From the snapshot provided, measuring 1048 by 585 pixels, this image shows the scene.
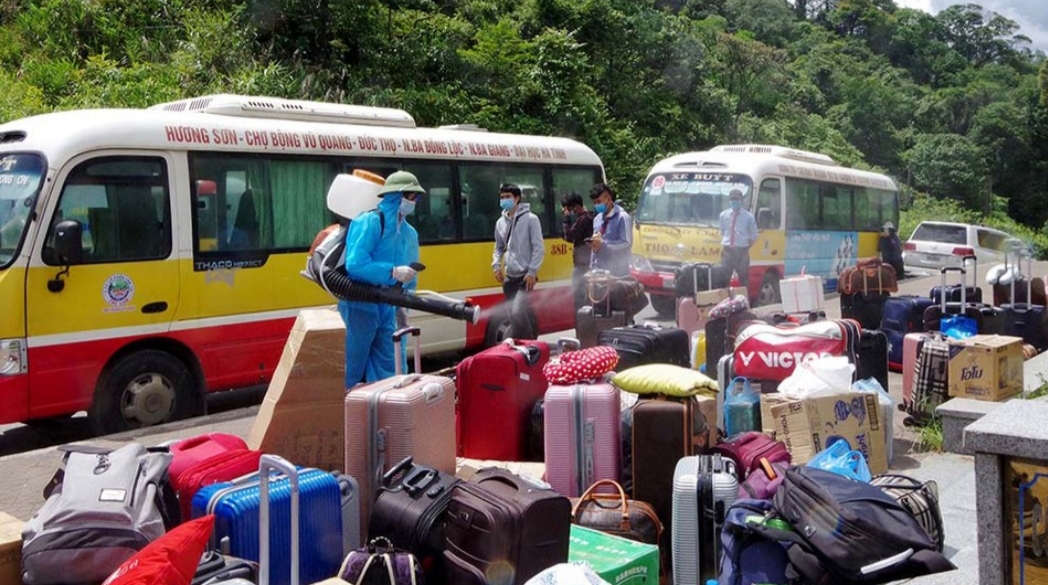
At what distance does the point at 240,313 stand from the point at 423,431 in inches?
184

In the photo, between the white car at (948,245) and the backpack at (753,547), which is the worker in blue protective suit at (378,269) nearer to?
the backpack at (753,547)

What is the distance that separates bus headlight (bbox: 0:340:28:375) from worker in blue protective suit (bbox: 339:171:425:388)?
2571mm

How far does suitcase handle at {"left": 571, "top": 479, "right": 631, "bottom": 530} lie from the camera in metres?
4.75

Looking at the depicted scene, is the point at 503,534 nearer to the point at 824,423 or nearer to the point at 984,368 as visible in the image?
the point at 824,423

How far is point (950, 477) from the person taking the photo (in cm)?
644

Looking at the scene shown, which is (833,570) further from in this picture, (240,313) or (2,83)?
(2,83)

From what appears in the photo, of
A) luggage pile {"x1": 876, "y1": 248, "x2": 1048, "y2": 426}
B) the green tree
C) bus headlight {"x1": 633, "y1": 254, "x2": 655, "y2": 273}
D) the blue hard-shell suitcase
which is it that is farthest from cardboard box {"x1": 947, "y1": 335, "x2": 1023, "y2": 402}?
the green tree

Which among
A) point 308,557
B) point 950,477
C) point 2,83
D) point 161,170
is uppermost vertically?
point 2,83

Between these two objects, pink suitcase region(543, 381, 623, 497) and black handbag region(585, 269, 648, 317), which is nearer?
pink suitcase region(543, 381, 623, 497)

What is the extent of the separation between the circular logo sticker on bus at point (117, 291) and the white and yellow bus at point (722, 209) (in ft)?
30.7

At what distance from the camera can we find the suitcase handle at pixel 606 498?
15.6 feet

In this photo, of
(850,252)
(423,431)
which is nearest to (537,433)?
(423,431)

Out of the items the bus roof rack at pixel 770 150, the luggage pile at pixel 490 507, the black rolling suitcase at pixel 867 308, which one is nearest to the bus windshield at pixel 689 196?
the bus roof rack at pixel 770 150

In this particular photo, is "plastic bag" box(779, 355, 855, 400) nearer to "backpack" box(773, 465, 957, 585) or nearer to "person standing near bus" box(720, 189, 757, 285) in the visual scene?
"backpack" box(773, 465, 957, 585)
